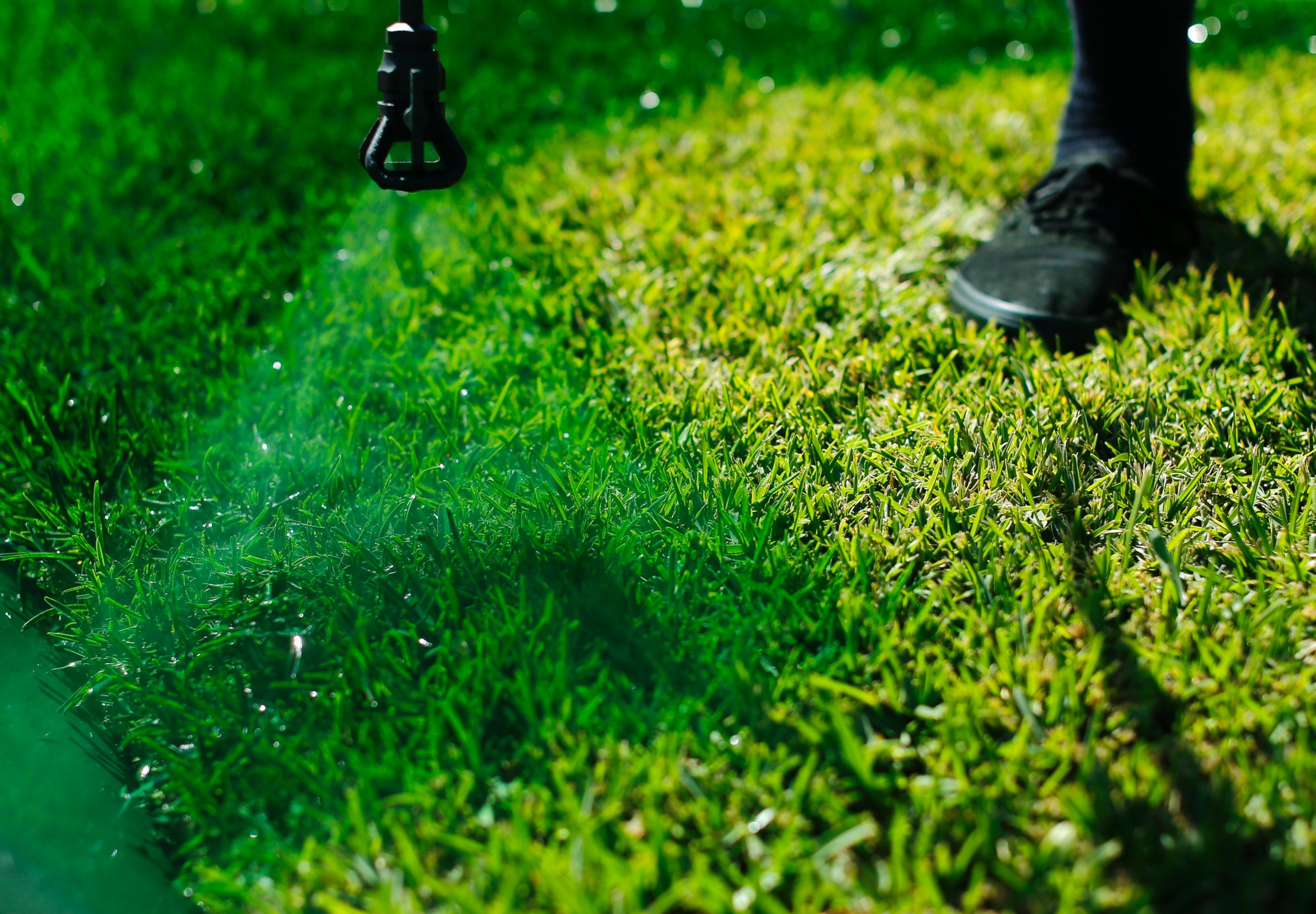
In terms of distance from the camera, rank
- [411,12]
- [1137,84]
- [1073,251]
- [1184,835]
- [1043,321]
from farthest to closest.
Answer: [1137,84] → [1073,251] → [1043,321] → [411,12] → [1184,835]

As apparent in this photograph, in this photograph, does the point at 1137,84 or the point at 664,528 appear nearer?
the point at 664,528

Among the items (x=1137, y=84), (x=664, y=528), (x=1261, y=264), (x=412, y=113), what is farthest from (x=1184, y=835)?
(x=1137, y=84)

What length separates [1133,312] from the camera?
2137mm

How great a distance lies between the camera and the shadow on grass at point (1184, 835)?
3.60ft

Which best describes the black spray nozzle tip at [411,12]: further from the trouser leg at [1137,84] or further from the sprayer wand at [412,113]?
the trouser leg at [1137,84]

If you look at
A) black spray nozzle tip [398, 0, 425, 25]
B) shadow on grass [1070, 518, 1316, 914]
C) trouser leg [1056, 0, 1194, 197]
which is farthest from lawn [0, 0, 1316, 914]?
black spray nozzle tip [398, 0, 425, 25]

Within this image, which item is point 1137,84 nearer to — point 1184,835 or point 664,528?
point 664,528

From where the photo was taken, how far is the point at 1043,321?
212 cm

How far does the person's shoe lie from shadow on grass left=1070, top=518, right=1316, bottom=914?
0.98 meters

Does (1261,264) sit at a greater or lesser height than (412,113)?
lesser

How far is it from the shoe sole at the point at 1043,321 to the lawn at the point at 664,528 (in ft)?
0.19

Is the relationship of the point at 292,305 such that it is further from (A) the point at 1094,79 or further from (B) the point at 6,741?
(A) the point at 1094,79

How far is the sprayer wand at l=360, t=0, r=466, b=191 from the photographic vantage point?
1620 mm

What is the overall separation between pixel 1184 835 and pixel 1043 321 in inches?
47.0
